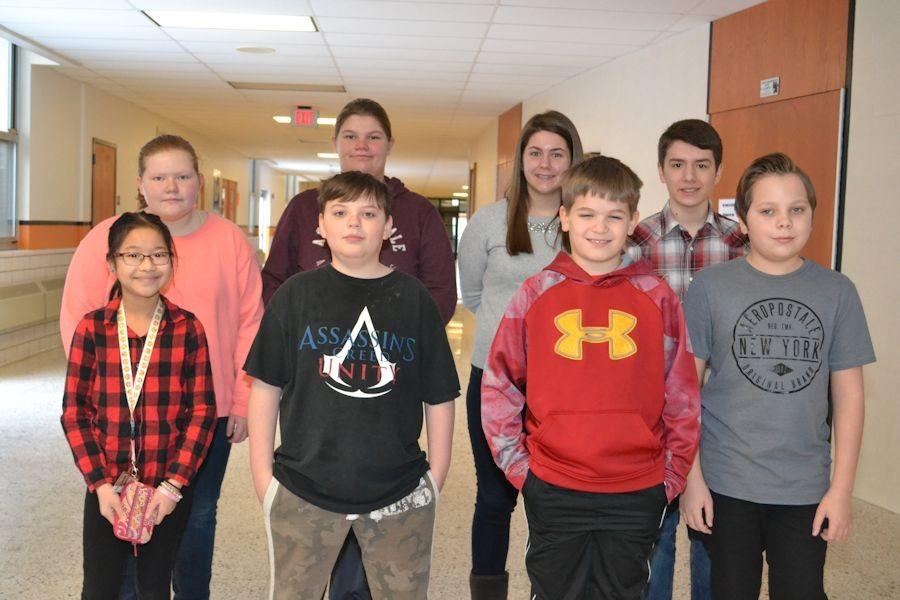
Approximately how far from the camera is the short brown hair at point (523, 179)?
2273 millimetres

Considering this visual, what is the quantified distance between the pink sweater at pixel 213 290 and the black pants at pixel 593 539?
0.85m

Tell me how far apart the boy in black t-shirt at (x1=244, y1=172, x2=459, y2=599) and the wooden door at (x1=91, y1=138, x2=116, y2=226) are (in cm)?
855

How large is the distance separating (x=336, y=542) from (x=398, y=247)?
932 mm

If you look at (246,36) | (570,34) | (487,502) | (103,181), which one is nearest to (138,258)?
(487,502)

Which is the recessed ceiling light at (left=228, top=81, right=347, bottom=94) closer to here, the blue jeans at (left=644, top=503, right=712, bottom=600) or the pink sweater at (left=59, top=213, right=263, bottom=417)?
the pink sweater at (left=59, top=213, right=263, bottom=417)

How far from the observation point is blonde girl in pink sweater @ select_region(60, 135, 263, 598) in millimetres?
2012

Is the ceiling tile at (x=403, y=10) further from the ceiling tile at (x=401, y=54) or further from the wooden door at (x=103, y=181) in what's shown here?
the wooden door at (x=103, y=181)

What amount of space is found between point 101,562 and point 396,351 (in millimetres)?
817

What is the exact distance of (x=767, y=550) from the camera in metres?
1.83

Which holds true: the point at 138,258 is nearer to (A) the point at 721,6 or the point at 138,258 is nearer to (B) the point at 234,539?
(B) the point at 234,539

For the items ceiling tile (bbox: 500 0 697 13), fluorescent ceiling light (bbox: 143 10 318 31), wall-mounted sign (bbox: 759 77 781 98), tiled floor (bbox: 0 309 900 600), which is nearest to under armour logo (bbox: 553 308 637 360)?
tiled floor (bbox: 0 309 900 600)

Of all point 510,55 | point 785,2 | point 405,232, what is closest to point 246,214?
point 510,55

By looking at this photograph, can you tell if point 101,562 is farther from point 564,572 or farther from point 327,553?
point 564,572

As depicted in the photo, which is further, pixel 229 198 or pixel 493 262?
pixel 229 198
